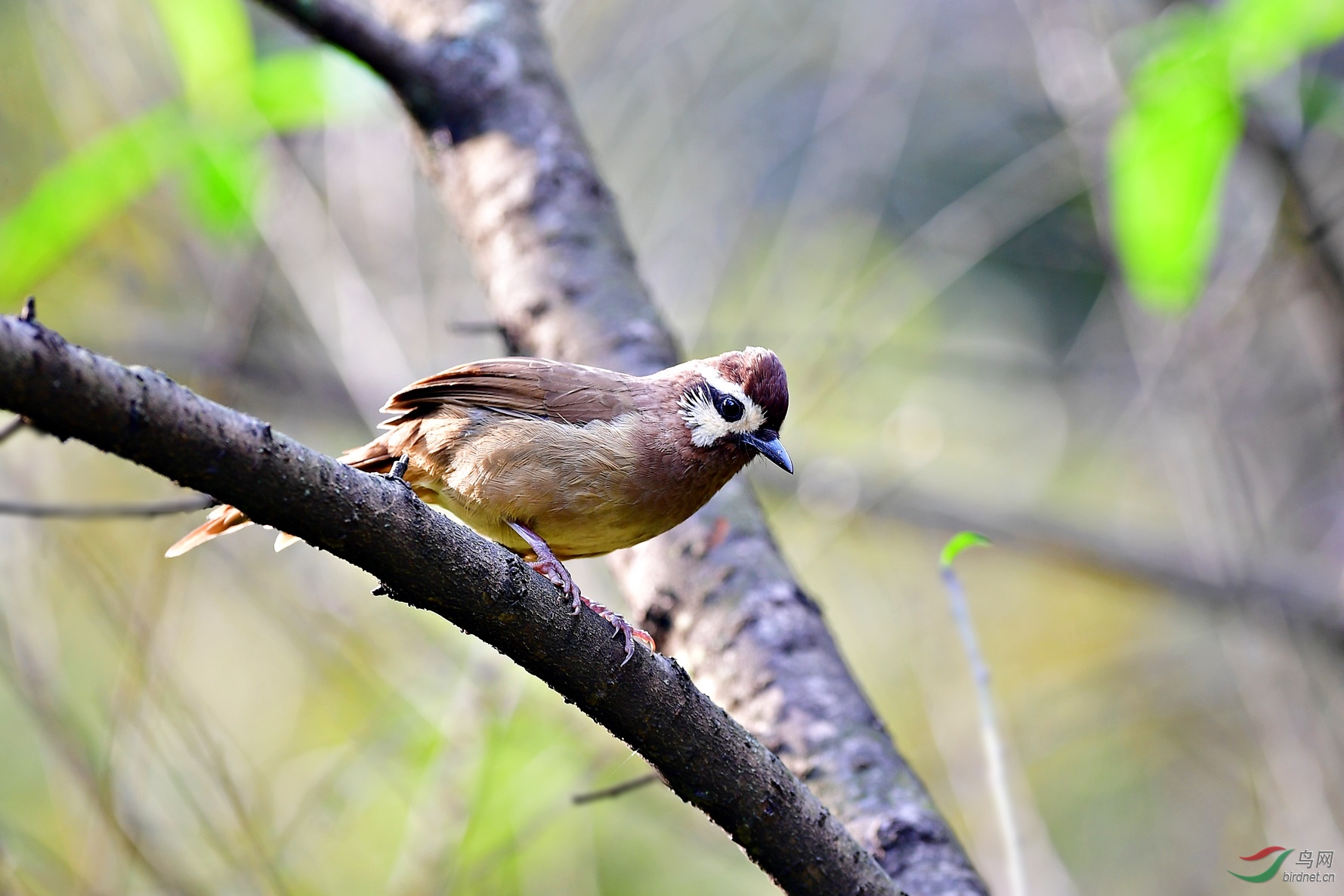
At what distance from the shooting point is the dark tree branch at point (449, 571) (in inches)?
56.9

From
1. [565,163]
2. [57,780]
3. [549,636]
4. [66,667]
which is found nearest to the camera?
[549,636]

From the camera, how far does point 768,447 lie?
3410mm

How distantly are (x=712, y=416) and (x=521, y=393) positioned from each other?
593 millimetres

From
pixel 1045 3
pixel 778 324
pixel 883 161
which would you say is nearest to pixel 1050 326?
pixel 883 161

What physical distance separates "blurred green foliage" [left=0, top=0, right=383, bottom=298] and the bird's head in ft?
5.42

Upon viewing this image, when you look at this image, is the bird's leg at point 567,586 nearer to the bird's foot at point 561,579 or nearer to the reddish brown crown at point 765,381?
the bird's foot at point 561,579

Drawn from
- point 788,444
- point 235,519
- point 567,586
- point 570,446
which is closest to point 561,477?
point 570,446

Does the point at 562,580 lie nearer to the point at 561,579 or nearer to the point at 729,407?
the point at 561,579

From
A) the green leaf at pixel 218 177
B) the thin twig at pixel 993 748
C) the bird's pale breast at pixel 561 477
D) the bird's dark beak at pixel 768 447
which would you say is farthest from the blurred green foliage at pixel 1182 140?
Result: the green leaf at pixel 218 177

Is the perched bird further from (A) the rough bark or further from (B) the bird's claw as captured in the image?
(A) the rough bark

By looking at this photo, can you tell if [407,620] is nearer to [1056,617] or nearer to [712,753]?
[712,753]

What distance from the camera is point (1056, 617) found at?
882 cm

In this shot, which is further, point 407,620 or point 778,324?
point 778,324

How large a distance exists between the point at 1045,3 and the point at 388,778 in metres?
5.64
